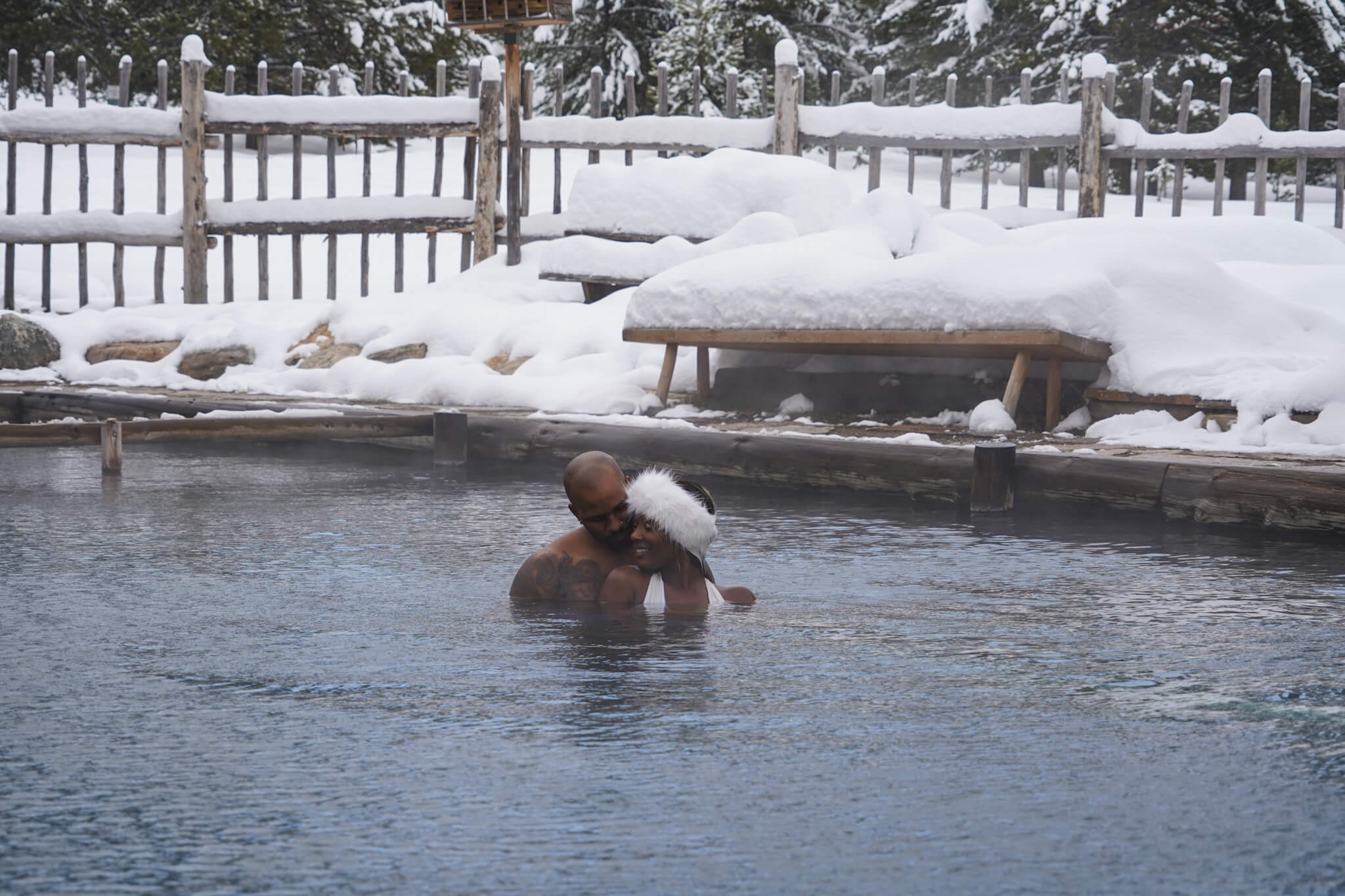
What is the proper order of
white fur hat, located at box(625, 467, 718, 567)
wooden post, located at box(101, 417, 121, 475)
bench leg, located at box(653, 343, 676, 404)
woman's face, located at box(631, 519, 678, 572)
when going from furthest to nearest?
bench leg, located at box(653, 343, 676, 404) → wooden post, located at box(101, 417, 121, 475) → woman's face, located at box(631, 519, 678, 572) → white fur hat, located at box(625, 467, 718, 567)

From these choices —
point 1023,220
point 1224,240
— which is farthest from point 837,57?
point 1224,240

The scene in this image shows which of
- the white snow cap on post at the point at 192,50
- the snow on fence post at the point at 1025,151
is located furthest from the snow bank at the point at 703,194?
the white snow cap on post at the point at 192,50

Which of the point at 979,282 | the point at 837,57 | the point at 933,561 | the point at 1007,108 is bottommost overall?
the point at 933,561

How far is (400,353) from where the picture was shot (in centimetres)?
1151

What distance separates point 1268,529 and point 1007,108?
21.4ft

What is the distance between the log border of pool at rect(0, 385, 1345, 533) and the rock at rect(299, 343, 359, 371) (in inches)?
59.3

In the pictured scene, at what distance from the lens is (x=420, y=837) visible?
2814mm

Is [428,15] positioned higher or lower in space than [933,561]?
higher

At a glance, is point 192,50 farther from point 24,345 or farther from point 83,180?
point 24,345

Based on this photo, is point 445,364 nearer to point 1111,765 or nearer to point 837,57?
point 1111,765

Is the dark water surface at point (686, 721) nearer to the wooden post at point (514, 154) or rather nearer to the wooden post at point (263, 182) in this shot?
the wooden post at point (514, 154)

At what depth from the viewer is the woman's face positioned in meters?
4.64

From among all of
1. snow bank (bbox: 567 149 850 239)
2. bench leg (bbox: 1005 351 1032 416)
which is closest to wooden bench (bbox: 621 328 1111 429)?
bench leg (bbox: 1005 351 1032 416)

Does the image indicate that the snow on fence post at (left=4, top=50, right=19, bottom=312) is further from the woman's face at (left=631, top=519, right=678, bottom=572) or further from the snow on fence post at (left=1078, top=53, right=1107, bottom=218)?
the woman's face at (left=631, top=519, right=678, bottom=572)
